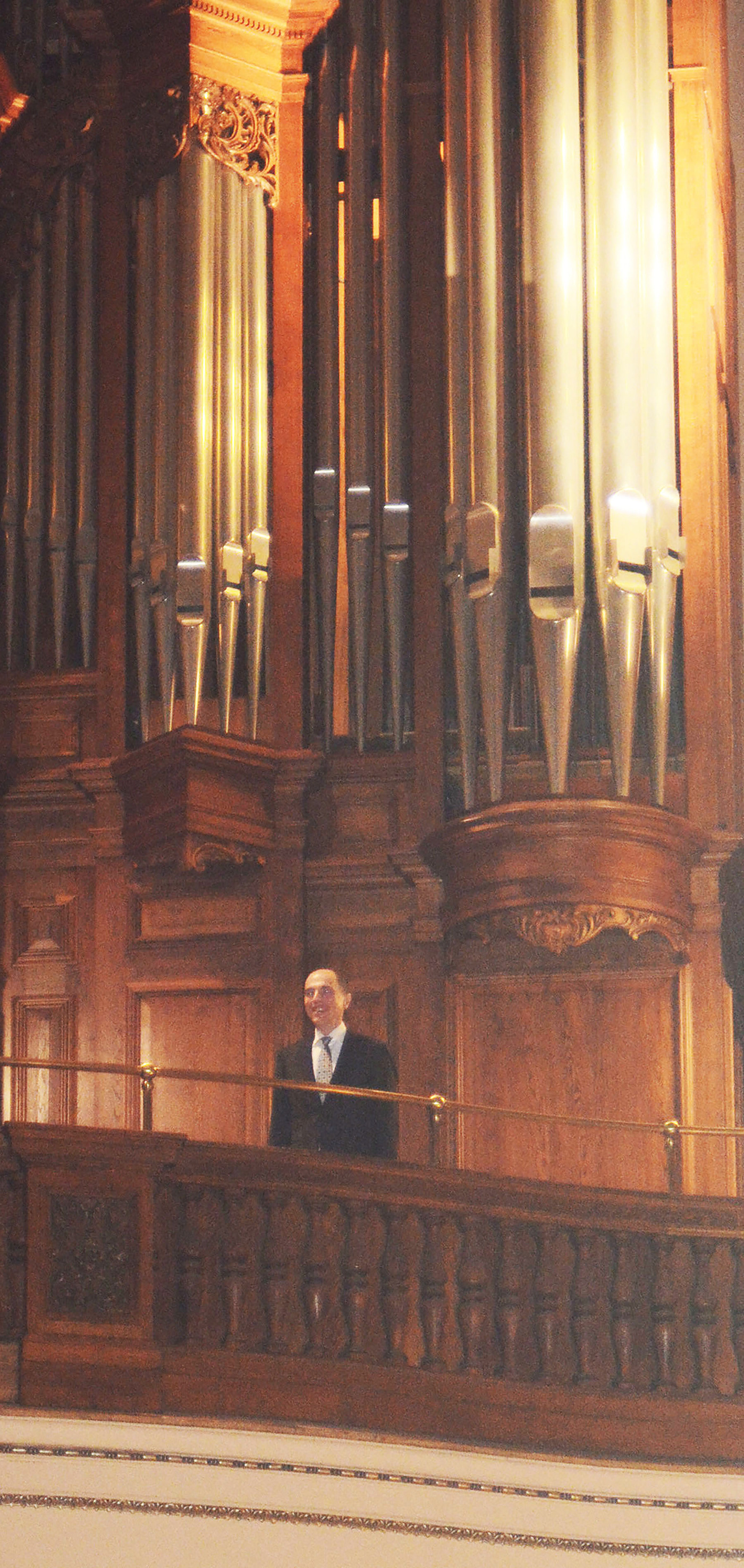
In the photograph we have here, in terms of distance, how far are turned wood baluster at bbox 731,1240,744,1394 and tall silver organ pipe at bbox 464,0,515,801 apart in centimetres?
214

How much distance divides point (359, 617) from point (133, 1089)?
179cm

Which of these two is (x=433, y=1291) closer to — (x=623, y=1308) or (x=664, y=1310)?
(x=623, y=1308)

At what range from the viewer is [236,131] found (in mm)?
10641

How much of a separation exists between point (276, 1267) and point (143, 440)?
3650 mm

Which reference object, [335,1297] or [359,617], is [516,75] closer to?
[359,617]

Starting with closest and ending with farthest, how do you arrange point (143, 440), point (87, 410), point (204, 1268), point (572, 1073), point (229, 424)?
point (204, 1268), point (572, 1073), point (229, 424), point (143, 440), point (87, 410)

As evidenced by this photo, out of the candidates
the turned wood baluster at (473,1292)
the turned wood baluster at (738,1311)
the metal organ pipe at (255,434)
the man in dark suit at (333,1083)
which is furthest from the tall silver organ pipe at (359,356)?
the turned wood baluster at (738,1311)

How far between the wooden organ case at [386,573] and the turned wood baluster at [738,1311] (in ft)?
5.08

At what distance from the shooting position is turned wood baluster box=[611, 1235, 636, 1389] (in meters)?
7.91

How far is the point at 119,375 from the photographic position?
10594 millimetres

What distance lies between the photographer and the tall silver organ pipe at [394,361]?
33.4ft

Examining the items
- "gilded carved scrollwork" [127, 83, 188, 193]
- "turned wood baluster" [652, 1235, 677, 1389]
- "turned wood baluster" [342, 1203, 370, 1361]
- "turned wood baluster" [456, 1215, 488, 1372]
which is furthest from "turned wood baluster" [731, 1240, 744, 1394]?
"gilded carved scrollwork" [127, 83, 188, 193]

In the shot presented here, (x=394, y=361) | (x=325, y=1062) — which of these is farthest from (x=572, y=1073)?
(x=394, y=361)

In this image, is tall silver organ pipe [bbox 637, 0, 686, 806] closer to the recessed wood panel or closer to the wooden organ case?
the wooden organ case
